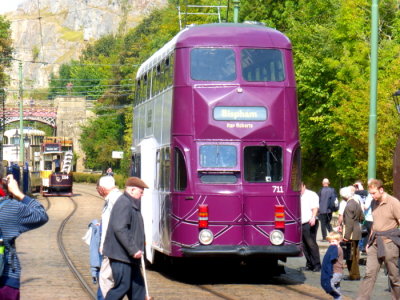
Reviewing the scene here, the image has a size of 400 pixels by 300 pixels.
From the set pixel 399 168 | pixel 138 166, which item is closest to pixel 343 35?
pixel 138 166

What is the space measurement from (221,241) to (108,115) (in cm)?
8812

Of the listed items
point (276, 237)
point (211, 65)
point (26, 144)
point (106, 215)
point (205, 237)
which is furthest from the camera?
point (26, 144)

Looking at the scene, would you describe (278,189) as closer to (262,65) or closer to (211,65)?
(262,65)

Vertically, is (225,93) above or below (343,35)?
below

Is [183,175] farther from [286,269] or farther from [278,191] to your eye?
[286,269]

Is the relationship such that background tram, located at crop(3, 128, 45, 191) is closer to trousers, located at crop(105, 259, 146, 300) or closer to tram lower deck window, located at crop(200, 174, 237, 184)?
tram lower deck window, located at crop(200, 174, 237, 184)

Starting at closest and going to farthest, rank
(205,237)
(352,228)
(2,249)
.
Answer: (2,249) < (205,237) < (352,228)

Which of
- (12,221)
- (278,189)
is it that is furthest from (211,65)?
(12,221)

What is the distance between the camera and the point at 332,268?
1359 centimetres

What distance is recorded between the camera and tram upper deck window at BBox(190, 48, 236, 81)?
60.8ft

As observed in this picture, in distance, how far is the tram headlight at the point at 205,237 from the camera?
17891 millimetres

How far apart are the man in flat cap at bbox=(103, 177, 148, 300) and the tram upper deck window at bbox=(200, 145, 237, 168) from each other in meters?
7.25

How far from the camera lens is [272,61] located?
18656mm

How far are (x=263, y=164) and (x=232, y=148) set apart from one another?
0.61 metres
